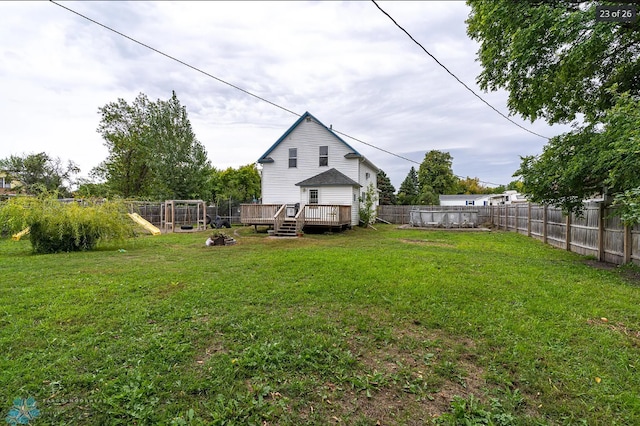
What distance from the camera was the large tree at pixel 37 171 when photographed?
30.0 m

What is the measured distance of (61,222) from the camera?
9.53 meters

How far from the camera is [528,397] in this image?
2525mm

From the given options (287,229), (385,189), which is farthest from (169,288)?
(385,189)

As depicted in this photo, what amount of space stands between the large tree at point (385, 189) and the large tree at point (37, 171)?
35.7 metres

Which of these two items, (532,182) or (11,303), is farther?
(532,182)

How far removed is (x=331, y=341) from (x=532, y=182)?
23.4ft

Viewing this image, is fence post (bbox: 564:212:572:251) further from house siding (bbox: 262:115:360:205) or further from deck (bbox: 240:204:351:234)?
house siding (bbox: 262:115:360:205)

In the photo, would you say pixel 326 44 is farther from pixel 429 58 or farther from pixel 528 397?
pixel 528 397

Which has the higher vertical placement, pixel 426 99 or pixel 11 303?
pixel 426 99

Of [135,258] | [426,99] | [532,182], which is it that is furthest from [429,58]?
[135,258]

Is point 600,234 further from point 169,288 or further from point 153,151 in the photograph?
point 153,151

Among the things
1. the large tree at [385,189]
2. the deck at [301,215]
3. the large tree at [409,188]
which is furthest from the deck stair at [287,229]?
the large tree at [409,188]

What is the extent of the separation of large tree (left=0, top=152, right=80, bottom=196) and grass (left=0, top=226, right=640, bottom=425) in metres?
33.3

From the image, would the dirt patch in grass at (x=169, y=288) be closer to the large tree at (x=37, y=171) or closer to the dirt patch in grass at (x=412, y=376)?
the dirt patch in grass at (x=412, y=376)
